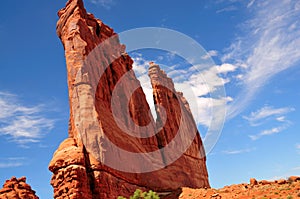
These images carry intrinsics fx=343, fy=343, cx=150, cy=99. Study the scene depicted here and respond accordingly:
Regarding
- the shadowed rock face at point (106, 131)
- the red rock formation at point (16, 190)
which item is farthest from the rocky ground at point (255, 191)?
the red rock formation at point (16, 190)

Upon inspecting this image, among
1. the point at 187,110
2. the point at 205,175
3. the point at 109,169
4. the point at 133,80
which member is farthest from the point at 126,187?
the point at 187,110

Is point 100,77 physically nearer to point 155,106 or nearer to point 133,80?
point 133,80

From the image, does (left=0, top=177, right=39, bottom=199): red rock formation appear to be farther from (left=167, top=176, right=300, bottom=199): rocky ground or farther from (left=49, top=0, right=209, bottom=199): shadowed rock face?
(left=167, top=176, right=300, bottom=199): rocky ground

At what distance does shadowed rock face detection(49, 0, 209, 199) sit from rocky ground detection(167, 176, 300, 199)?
553 cm

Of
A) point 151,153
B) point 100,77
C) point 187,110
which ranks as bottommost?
point 151,153

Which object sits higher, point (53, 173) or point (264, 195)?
point (53, 173)

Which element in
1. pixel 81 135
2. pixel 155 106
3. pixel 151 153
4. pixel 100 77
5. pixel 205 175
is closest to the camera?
pixel 81 135

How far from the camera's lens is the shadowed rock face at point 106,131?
109 ft

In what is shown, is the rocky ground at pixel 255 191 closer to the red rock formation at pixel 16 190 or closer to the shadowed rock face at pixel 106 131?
the shadowed rock face at pixel 106 131

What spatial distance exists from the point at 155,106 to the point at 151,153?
20.9 m

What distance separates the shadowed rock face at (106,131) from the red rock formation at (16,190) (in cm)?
418

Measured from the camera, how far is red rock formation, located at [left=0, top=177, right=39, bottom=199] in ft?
110

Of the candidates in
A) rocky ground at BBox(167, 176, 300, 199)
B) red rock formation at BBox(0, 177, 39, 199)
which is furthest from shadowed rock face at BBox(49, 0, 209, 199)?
rocky ground at BBox(167, 176, 300, 199)

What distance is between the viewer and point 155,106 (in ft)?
240
